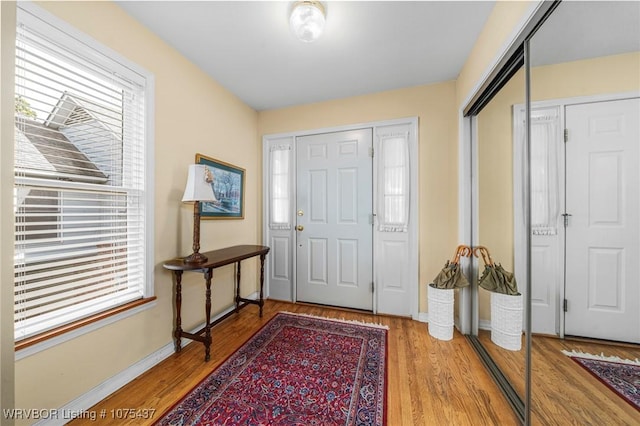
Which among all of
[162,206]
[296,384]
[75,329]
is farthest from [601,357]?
[162,206]

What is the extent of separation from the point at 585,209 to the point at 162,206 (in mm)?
2422

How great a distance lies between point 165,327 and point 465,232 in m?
2.61

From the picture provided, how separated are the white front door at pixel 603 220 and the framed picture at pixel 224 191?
236cm

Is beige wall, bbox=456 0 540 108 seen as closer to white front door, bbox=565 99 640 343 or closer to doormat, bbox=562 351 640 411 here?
white front door, bbox=565 99 640 343

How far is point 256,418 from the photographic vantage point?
134 cm

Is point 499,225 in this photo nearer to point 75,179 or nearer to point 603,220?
point 603,220

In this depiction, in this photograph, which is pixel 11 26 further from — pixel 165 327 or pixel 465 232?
pixel 465 232

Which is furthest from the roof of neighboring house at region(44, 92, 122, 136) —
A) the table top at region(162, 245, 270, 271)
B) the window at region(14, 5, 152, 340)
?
the table top at region(162, 245, 270, 271)

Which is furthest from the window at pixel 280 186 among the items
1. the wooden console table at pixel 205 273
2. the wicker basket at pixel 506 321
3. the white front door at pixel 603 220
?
the white front door at pixel 603 220

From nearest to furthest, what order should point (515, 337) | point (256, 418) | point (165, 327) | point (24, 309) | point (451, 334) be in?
1. point (24, 309)
2. point (256, 418)
3. point (515, 337)
4. point (165, 327)
5. point (451, 334)

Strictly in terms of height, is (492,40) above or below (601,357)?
above


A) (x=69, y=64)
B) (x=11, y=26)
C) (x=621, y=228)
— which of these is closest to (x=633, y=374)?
(x=621, y=228)

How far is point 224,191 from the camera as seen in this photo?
2545 mm

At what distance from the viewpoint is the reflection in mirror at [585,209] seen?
2.59 feet
